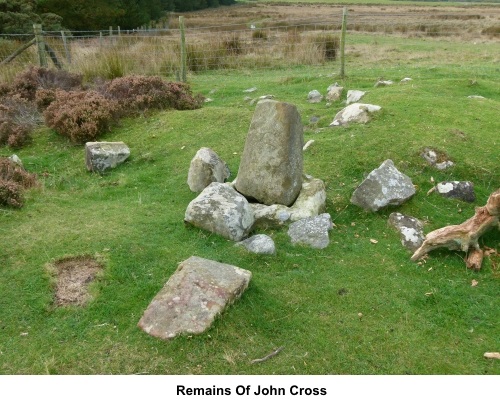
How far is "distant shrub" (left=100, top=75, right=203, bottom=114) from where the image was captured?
1178 centimetres

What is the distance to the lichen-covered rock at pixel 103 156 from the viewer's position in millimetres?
8977

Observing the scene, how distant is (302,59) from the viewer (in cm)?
2033

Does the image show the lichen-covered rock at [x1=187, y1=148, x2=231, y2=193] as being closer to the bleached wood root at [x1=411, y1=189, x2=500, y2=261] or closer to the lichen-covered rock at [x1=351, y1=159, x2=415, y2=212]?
the lichen-covered rock at [x1=351, y1=159, x2=415, y2=212]

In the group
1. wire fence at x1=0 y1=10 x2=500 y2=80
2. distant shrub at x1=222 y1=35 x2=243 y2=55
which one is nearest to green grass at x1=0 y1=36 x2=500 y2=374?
wire fence at x1=0 y1=10 x2=500 y2=80

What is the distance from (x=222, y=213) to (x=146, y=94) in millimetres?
6747

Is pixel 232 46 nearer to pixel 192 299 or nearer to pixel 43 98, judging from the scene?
pixel 43 98

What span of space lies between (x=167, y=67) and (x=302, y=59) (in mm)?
5929

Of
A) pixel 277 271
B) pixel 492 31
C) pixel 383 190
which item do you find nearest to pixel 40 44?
pixel 383 190

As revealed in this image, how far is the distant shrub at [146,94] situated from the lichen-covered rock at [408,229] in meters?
7.28

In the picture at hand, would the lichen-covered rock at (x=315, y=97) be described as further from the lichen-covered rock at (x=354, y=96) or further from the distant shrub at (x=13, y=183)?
the distant shrub at (x=13, y=183)

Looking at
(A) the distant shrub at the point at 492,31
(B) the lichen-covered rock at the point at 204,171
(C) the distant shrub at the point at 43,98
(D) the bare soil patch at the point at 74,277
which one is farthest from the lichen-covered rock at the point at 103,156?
(A) the distant shrub at the point at 492,31

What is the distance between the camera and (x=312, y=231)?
249 inches

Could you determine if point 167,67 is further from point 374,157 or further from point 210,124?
point 374,157
